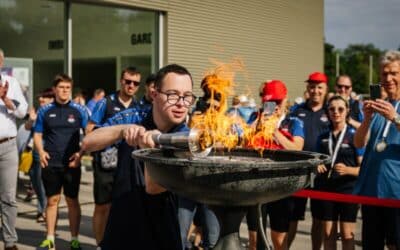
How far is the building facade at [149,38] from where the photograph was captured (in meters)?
12.5

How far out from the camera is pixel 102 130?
315cm

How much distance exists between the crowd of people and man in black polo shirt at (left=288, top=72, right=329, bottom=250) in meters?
0.01

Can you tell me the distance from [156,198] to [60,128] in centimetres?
439

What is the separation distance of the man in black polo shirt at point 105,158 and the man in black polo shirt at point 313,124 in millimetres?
1907

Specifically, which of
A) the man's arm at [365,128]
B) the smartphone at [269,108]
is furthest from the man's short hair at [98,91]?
the man's arm at [365,128]

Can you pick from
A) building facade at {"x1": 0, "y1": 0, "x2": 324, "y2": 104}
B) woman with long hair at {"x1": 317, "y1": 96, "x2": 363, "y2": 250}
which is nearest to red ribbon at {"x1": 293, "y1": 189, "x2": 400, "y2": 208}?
woman with long hair at {"x1": 317, "y1": 96, "x2": 363, "y2": 250}

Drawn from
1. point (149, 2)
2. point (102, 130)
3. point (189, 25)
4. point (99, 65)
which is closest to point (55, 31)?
point (99, 65)

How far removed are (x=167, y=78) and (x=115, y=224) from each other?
0.83m

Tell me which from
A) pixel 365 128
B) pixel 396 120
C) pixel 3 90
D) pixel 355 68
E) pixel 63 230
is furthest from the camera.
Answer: pixel 355 68

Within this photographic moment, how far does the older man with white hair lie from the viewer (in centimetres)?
630

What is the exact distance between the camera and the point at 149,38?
14.8 meters

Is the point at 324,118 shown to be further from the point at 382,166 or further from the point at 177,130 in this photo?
the point at 177,130

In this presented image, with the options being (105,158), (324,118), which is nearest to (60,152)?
(105,158)

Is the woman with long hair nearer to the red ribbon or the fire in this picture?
the red ribbon
